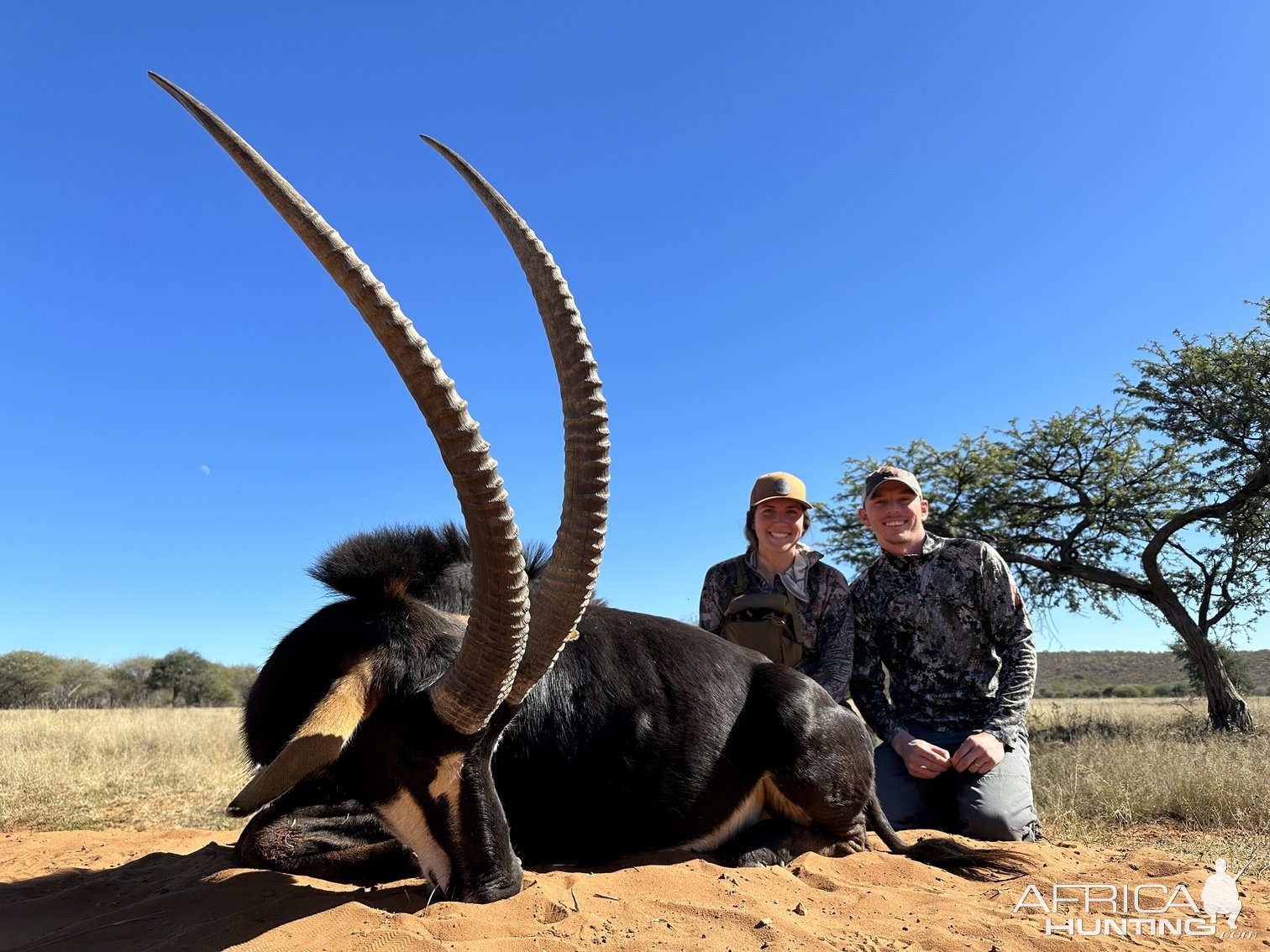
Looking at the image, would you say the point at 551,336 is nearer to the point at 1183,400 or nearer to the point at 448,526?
the point at 448,526

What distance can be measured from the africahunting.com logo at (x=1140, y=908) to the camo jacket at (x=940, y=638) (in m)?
1.97

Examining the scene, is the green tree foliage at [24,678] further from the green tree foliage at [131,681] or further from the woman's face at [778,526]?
the woman's face at [778,526]

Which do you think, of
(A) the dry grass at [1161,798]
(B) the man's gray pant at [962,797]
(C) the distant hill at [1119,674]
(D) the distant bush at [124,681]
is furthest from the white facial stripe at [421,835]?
(C) the distant hill at [1119,674]

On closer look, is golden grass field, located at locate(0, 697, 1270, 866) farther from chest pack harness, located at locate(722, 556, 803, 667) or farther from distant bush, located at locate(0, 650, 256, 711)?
distant bush, located at locate(0, 650, 256, 711)

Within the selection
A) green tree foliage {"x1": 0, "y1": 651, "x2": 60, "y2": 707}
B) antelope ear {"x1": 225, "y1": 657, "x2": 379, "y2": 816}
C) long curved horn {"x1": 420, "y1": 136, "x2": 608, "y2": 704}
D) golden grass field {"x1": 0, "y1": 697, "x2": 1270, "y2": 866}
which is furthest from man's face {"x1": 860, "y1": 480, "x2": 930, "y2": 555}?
green tree foliage {"x1": 0, "y1": 651, "x2": 60, "y2": 707}

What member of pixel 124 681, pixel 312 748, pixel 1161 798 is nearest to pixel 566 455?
pixel 312 748

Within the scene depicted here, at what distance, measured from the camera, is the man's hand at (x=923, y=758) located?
551 cm

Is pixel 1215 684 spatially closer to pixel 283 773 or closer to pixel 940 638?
pixel 940 638

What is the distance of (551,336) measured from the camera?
3170mm

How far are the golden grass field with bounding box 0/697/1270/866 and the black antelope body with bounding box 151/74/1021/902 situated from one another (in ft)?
8.56

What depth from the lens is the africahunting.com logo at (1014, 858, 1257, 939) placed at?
3.36 metres

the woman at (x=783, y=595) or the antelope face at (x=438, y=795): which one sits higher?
the woman at (x=783, y=595)

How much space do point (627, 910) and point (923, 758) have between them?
2933 mm

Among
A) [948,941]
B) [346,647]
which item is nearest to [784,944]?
[948,941]
